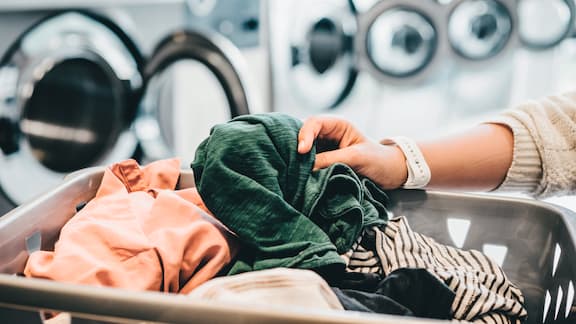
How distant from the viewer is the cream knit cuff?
57 cm

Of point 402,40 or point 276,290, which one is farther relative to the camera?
point 402,40

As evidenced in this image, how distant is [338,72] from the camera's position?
5.58 ft

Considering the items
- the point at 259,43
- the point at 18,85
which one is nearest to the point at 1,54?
the point at 18,85

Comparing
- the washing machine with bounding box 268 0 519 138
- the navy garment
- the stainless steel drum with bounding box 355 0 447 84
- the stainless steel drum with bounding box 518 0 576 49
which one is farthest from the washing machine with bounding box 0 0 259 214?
the stainless steel drum with bounding box 518 0 576 49

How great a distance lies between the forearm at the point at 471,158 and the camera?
1.93ft

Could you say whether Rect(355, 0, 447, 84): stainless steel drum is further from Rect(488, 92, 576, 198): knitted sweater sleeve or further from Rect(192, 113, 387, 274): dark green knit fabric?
Rect(192, 113, 387, 274): dark green knit fabric

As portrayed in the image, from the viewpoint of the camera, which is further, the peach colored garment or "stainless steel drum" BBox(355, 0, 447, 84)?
"stainless steel drum" BBox(355, 0, 447, 84)

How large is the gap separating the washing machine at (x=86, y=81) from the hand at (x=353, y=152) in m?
0.63

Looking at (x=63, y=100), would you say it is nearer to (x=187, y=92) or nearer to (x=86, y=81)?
(x=86, y=81)

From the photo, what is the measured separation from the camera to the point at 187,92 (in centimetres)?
148

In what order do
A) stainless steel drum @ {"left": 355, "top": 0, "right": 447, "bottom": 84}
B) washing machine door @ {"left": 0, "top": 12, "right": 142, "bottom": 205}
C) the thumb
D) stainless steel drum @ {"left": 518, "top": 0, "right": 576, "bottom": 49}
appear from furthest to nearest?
stainless steel drum @ {"left": 518, "top": 0, "right": 576, "bottom": 49}
stainless steel drum @ {"left": 355, "top": 0, "right": 447, "bottom": 84}
washing machine door @ {"left": 0, "top": 12, "right": 142, "bottom": 205}
the thumb

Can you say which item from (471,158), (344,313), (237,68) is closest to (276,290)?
(344,313)

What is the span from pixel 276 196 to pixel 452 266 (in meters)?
0.17

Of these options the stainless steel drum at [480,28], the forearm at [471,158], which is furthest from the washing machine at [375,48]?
the forearm at [471,158]
